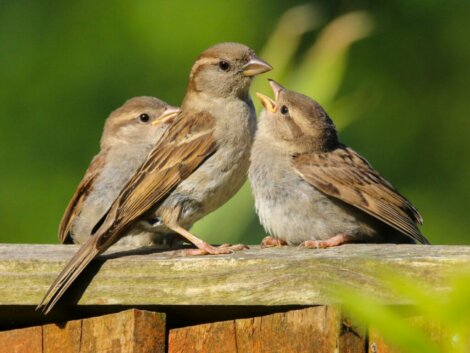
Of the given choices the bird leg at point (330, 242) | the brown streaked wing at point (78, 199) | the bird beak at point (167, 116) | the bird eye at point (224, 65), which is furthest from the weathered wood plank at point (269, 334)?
the bird beak at point (167, 116)

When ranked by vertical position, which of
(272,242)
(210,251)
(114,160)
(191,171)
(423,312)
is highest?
(114,160)

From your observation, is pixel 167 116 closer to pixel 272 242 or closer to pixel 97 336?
pixel 272 242

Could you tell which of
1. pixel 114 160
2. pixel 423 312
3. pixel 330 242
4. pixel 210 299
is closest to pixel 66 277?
pixel 210 299

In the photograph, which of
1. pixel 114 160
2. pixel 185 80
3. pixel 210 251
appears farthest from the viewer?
pixel 185 80

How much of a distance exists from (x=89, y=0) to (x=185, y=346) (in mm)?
3628

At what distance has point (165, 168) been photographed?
3.52 meters

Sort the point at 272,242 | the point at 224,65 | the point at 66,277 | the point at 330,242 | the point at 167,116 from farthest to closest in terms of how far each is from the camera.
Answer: the point at 167,116
the point at 224,65
the point at 272,242
the point at 330,242
the point at 66,277

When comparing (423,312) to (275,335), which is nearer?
(423,312)

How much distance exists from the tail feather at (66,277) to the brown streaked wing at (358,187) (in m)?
1.07

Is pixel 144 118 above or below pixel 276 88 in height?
above

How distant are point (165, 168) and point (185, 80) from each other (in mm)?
1978

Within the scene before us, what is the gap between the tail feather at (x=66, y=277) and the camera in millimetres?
2445

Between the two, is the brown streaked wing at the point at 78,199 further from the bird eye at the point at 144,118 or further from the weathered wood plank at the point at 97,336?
the weathered wood plank at the point at 97,336

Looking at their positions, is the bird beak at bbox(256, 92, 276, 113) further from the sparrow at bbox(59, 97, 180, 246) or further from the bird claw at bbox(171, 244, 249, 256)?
the bird claw at bbox(171, 244, 249, 256)
